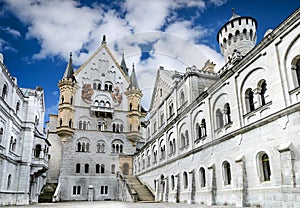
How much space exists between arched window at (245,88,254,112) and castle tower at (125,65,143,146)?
3294 cm

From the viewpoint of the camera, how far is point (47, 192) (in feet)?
137

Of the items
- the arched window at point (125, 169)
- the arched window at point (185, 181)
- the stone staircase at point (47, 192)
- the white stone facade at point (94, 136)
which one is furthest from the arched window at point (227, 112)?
the arched window at point (125, 169)

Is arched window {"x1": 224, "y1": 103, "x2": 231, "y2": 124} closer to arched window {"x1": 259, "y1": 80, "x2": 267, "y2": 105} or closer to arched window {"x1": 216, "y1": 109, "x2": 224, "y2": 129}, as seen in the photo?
arched window {"x1": 216, "y1": 109, "x2": 224, "y2": 129}

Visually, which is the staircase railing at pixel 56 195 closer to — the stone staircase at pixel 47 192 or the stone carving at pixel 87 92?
the stone staircase at pixel 47 192

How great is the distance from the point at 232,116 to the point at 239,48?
16.2 m

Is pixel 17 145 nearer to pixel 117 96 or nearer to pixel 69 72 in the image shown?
pixel 69 72

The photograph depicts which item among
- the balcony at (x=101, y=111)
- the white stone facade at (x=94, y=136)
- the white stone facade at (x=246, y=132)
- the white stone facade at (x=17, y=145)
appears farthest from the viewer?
the balcony at (x=101, y=111)

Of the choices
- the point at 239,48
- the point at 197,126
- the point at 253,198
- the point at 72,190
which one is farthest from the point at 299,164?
the point at 72,190

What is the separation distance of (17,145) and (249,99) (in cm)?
2440

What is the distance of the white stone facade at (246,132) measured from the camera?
13742 millimetres

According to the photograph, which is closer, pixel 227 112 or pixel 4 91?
pixel 227 112

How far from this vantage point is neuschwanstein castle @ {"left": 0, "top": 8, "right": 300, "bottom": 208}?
14.5 m

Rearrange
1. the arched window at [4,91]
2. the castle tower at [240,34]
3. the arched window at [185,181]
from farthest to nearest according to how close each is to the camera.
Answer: the castle tower at [240,34]
the arched window at [185,181]
the arched window at [4,91]

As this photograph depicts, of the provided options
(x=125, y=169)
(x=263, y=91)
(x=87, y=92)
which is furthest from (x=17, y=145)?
(x=263, y=91)
